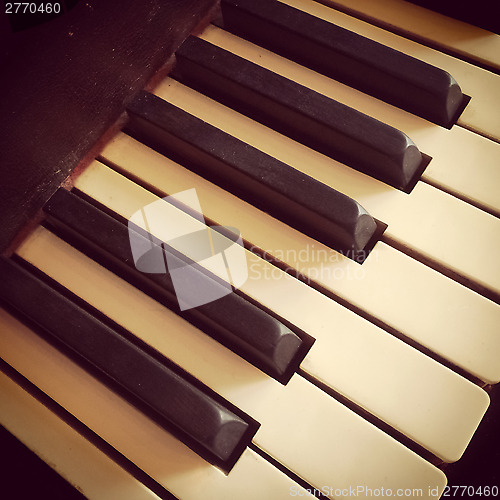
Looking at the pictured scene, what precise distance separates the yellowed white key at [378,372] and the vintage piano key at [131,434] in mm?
189

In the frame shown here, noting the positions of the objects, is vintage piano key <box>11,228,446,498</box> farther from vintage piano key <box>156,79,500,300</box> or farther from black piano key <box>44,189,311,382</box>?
vintage piano key <box>156,79,500,300</box>

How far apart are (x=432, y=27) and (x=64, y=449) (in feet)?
3.70

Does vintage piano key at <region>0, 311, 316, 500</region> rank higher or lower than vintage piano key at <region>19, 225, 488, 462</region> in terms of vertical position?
lower

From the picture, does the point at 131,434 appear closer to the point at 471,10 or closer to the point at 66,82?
the point at 66,82

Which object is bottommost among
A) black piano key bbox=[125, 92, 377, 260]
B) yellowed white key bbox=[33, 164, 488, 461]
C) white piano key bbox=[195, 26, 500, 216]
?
yellowed white key bbox=[33, 164, 488, 461]

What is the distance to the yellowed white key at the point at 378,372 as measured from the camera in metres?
0.71

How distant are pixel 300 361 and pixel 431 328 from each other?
0.76ft

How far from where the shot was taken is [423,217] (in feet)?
2.70

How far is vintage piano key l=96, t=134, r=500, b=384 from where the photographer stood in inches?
29.3

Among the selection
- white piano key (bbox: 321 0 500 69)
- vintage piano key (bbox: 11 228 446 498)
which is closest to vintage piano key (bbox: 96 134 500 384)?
vintage piano key (bbox: 11 228 446 498)

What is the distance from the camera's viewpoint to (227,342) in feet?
2.61

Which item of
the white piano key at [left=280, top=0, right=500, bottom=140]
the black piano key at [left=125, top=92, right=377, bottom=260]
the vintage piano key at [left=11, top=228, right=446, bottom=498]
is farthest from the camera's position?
the white piano key at [left=280, top=0, right=500, bottom=140]

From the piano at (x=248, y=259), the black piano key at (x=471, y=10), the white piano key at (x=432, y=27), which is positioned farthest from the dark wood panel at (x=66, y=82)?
the black piano key at (x=471, y=10)

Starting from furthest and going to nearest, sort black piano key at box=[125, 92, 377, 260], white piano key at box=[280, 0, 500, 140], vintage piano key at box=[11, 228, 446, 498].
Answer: white piano key at box=[280, 0, 500, 140], black piano key at box=[125, 92, 377, 260], vintage piano key at box=[11, 228, 446, 498]
